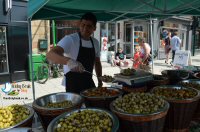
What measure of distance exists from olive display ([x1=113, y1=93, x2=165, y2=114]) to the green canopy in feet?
7.88

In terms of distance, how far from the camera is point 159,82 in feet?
11.3

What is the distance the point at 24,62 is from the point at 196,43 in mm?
17695

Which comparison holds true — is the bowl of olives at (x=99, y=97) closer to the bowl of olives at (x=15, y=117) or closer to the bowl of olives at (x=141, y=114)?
the bowl of olives at (x=141, y=114)

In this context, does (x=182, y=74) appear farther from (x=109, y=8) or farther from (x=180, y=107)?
(x=109, y=8)

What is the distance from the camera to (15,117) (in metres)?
2.18

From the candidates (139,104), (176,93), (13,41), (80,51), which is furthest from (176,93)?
(13,41)

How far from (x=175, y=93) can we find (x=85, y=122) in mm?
1399

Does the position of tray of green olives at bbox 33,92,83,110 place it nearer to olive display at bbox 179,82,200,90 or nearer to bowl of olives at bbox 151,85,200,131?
bowl of olives at bbox 151,85,200,131

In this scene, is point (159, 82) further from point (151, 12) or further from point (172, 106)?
point (151, 12)

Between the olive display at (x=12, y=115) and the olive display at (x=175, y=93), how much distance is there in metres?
1.71

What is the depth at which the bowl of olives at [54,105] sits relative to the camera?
7.29 ft

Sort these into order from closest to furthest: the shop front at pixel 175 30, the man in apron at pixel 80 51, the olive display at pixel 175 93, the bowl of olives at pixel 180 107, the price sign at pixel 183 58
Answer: the bowl of olives at pixel 180 107
the olive display at pixel 175 93
the man in apron at pixel 80 51
the price sign at pixel 183 58
the shop front at pixel 175 30

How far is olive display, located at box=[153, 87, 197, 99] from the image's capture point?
8.80 ft

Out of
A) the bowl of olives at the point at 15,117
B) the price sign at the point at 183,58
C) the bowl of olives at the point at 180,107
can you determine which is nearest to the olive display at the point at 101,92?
the bowl of olives at the point at 180,107
